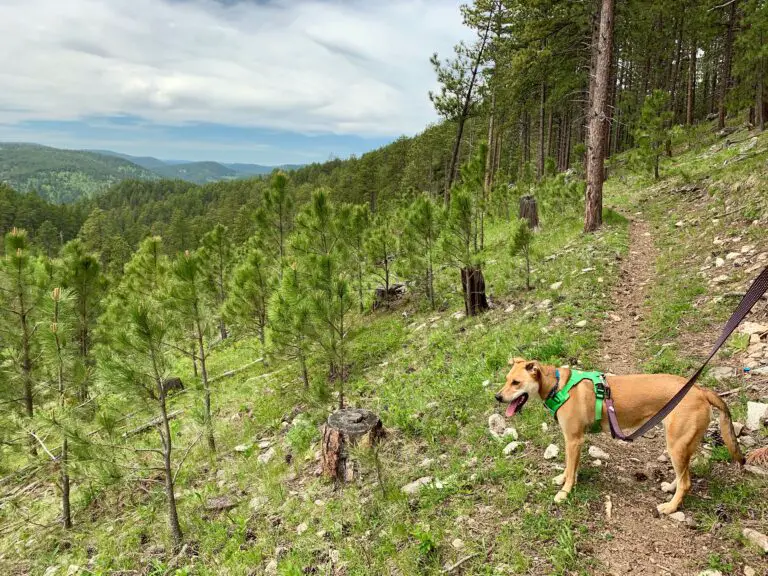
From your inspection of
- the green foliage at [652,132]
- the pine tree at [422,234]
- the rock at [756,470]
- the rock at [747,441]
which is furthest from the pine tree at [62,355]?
the green foliage at [652,132]

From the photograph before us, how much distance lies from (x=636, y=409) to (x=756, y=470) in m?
1.31

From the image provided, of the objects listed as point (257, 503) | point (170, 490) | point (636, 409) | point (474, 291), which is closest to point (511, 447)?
point (636, 409)

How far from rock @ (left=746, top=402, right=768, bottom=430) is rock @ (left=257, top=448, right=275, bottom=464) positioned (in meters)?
6.85

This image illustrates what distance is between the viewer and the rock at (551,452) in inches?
193

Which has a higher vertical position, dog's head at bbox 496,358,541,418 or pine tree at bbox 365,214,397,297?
pine tree at bbox 365,214,397,297

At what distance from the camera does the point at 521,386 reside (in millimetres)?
4145

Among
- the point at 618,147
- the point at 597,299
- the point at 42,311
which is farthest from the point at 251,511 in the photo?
the point at 618,147

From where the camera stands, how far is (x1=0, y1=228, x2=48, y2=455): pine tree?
9.79 meters

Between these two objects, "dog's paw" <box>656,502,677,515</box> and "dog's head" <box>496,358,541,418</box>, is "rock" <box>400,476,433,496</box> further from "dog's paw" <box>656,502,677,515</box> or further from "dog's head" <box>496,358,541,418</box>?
"dog's paw" <box>656,502,677,515</box>

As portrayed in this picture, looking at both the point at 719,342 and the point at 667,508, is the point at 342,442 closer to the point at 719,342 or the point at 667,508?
the point at 667,508

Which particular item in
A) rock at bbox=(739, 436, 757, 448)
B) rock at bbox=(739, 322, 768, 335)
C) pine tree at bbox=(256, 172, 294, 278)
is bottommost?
rock at bbox=(739, 436, 757, 448)

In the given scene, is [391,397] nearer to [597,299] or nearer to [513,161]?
[597,299]

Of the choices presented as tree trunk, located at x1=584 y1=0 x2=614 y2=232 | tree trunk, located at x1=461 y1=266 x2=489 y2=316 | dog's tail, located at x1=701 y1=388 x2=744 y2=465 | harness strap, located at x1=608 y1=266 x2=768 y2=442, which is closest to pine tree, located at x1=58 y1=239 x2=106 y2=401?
tree trunk, located at x1=461 y1=266 x2=489 y2=316

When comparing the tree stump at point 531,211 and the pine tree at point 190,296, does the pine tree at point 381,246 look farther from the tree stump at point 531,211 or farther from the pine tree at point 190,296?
the tree stump at point 531,211
